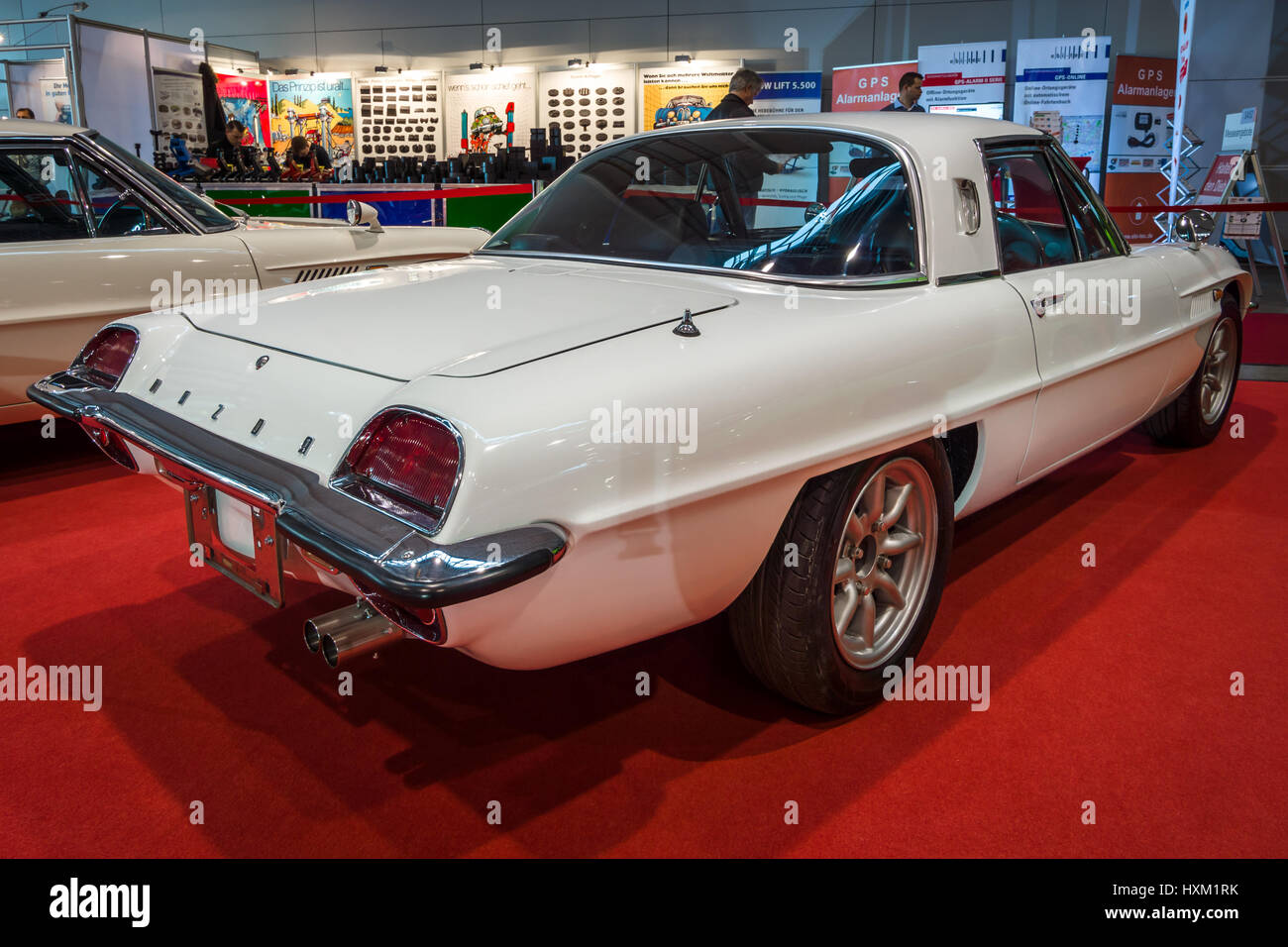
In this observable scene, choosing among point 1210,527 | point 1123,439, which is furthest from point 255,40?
point 1210,527

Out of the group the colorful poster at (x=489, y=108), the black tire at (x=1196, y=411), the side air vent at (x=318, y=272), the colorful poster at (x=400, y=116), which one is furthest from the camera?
the colorful poster at (x=400, y=116)

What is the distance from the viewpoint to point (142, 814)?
190 cm

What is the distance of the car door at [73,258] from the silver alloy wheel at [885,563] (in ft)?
10.1

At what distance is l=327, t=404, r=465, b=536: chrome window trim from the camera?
58.8 inches

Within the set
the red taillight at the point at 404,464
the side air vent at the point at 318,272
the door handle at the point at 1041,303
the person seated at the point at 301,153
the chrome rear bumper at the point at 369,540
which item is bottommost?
the chrome rear bumper at the point at 369,540

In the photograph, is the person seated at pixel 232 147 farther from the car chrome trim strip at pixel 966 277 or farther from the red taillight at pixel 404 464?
the red taillight at pixel 404 464

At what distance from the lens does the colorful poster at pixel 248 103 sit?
38.2ft

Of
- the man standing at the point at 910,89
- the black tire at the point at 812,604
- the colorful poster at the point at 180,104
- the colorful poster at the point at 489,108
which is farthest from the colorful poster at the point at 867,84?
the black tire at the point at 812,604

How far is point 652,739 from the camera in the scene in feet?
7.09

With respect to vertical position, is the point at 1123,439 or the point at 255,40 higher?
the point at 255,40

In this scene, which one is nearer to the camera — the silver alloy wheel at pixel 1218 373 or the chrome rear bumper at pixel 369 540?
the chrome rear bumper at pixel 369 540
